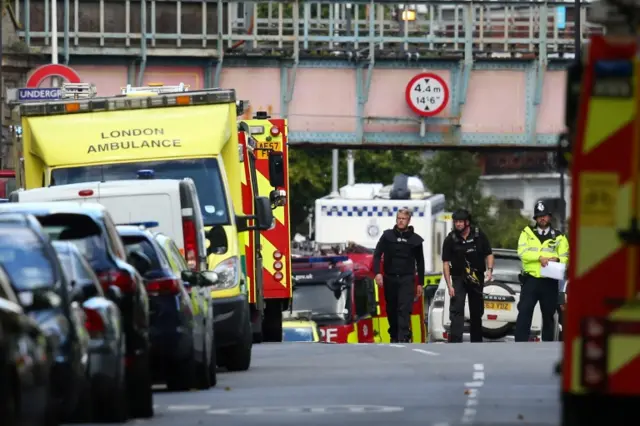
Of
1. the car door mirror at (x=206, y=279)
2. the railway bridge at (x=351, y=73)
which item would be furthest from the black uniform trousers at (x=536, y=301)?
the railway bridge at (x=351, y=73)

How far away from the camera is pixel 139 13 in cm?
4516

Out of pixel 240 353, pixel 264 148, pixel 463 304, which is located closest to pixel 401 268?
pixel 463 304

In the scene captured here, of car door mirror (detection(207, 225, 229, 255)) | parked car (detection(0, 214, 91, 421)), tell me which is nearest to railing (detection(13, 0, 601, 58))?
car door mirror (detection(207, 225, 229, 255))

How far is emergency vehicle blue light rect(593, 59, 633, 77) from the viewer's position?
31.5ft

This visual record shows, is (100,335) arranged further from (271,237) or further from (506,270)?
(506,270)

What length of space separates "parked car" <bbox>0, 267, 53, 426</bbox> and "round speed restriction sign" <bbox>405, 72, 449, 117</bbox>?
1293 inches

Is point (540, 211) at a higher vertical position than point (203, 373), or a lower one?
higher

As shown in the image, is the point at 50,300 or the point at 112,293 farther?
the point at 112,293

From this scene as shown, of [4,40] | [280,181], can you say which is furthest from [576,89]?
[4,40]

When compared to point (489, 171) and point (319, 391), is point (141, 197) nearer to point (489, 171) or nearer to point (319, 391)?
point (319, 391)

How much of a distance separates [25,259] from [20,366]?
7.09 feet

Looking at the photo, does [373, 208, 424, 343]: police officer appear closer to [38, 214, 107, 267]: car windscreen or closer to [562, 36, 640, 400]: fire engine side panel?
[38, 214, 107, 267]: car windscreen

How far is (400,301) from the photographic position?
2911 centimetres

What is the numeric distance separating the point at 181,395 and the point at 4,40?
3199cm
